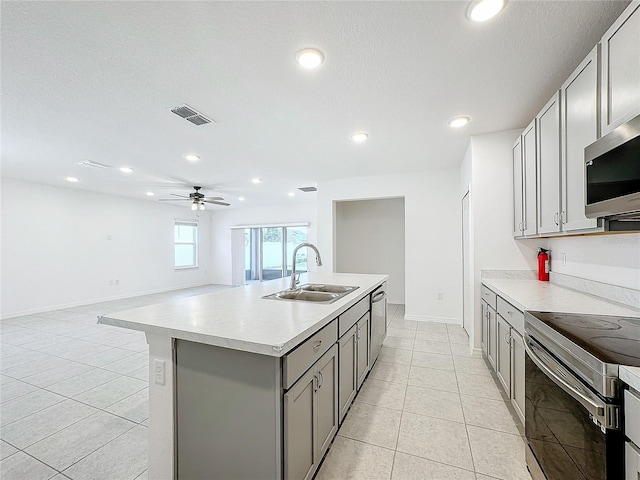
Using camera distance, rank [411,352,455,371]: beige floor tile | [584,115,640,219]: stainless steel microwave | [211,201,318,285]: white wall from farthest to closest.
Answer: [211,201,318,285]: white wall → [411,352,455,371]: beige floor tile → [584,115,640,219]: stainless steel microwave

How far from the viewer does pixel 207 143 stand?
3281mm

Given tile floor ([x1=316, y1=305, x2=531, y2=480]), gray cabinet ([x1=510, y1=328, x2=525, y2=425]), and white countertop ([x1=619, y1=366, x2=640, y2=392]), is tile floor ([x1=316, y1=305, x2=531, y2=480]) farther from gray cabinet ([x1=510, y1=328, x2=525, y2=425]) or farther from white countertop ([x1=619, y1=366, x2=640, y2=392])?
white countertop ([x1=619, y1=366, x2=640, y2=392])

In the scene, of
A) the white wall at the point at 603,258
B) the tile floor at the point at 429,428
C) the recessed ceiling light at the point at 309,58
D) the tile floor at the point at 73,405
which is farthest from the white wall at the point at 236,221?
the recessed ceiling light at the point at 309,58

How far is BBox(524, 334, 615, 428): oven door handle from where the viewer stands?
2.91 ft

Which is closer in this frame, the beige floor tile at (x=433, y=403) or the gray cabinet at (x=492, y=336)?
the beige floor tile at (x=433, y=403)

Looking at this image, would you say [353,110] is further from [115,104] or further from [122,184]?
[122,184]

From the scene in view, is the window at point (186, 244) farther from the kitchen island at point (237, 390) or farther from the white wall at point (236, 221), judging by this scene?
the kitchen island at point (237, 390)

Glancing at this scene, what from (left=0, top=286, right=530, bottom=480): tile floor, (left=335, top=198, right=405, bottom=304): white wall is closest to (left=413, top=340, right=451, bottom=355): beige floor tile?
(left=0, top=286, right=530, bottom=480): tile floor

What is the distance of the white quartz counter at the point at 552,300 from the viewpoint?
1587 mm

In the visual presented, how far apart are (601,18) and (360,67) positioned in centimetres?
131

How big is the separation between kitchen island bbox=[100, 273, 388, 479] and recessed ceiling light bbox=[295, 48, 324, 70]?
1599 millimetres

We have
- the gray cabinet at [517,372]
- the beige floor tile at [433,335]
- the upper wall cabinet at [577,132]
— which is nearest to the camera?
the upper wall cabinet at [577,132]

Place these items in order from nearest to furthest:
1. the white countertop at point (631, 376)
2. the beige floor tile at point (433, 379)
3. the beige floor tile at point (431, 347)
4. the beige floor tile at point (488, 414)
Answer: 1. the white countertop at point (631, 376)
2. the beige floor tile at point (488, 414)
3. the beige floor tile at point (433, 379)
4. the beige floor tile at point (431, 347)

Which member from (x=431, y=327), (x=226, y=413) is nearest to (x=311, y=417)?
(x=226, y=413)
